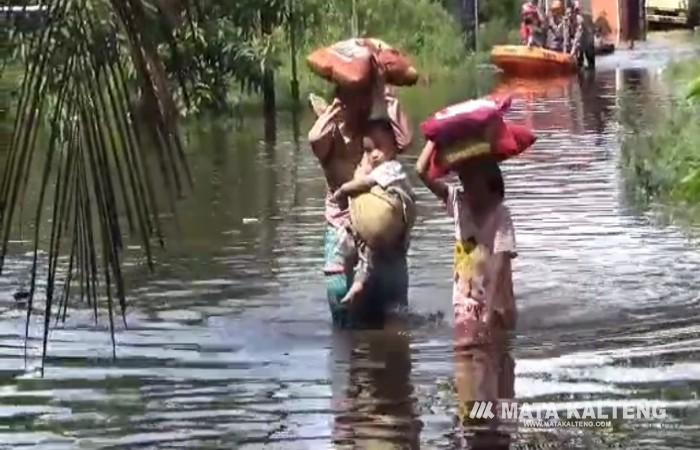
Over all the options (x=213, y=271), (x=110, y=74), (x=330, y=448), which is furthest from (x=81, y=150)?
(x=213, y=271)

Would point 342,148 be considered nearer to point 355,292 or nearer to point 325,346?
point 355,292

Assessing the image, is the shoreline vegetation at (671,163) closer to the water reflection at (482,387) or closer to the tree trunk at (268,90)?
the water reflection at (482,387)

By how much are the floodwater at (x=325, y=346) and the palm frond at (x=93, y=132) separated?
1275 mm

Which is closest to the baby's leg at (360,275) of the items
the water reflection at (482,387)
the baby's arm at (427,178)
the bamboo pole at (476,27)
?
the baby's arm at (427,178)

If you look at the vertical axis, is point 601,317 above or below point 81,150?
below

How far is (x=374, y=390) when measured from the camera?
22.2 ft

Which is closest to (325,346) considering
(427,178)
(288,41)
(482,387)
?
(427,178)

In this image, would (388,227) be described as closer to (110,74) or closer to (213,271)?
(213,271)

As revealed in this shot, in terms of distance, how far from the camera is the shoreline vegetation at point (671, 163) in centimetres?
1210

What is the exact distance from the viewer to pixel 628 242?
10.8 m

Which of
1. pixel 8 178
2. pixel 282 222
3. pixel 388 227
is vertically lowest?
pixel 282 222

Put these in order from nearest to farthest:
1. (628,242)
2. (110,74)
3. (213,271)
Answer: (110,74), (213,271), (628,242)

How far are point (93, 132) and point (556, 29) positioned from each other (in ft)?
121

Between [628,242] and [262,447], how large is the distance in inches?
217
